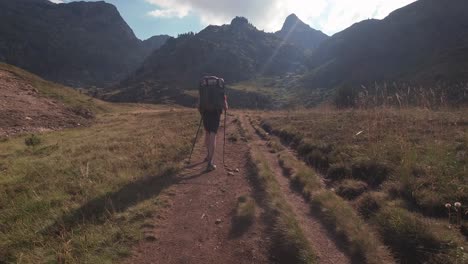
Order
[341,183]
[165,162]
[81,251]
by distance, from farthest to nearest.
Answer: [165,162], [341,183], [81,251]

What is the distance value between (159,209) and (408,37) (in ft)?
664

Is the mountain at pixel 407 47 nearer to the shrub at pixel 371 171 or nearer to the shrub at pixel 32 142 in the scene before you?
the shrub at pixel 371 171

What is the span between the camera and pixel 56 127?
2381 centimetres

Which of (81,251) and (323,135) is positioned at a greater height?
(323,135)

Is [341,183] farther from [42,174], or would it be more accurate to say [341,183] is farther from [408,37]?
[408,37]

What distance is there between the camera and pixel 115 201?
302 inches

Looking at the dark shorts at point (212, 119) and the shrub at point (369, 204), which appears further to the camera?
the dark shorts at point (212, 119)

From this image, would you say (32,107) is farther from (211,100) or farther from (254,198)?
(254,198)

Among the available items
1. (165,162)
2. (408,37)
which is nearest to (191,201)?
(165,162)

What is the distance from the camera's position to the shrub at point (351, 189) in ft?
26.3

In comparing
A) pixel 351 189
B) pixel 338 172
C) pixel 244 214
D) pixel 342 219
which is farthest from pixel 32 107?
pixel 342 219

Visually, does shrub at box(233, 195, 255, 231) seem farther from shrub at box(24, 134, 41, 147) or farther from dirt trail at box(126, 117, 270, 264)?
shrub at box(24, 134, 41, 147)

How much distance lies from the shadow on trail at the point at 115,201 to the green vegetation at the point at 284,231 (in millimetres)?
2857

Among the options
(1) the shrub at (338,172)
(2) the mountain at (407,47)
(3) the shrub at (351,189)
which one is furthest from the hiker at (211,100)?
(2) the mountain at (407,47)
